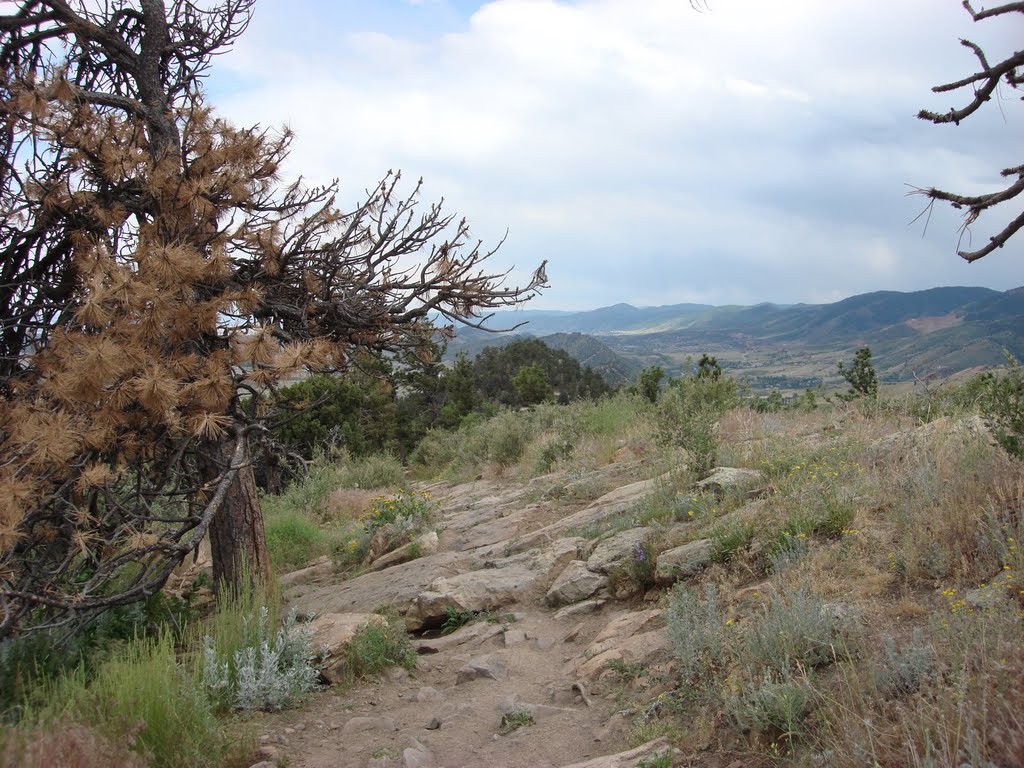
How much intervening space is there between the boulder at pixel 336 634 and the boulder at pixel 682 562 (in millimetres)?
2161

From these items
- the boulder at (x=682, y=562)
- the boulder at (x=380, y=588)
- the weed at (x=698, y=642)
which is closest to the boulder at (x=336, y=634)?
the boulder at (x=380, y=588)

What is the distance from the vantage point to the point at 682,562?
209 inches

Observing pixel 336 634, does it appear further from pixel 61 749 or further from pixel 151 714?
pixel 61 749

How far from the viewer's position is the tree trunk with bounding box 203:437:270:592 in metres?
6.11

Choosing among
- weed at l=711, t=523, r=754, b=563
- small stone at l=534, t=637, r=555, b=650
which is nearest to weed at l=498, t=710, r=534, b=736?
small stone at l=534, t=637, r=555, b=650

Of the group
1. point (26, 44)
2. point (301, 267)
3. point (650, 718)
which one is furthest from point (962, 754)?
point (26, 44)

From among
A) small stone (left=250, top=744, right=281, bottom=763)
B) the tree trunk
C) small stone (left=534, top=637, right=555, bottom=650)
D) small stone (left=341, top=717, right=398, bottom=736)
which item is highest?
the tree trunk

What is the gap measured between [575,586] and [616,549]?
1.58ft

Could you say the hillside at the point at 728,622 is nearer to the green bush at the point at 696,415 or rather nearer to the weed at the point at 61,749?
the green bush at the point at 696,415

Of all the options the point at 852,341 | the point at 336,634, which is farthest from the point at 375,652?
the point at 852,341

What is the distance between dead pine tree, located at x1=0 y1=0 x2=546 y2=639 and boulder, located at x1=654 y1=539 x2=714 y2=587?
2745 millimetres

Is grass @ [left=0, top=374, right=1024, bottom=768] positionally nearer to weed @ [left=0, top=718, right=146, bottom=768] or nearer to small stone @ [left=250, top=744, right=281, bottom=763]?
weed @ [left=0, top=718, right=146, bottom=768]

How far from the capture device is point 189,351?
5203 mm

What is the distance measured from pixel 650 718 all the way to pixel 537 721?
779 millimetres
